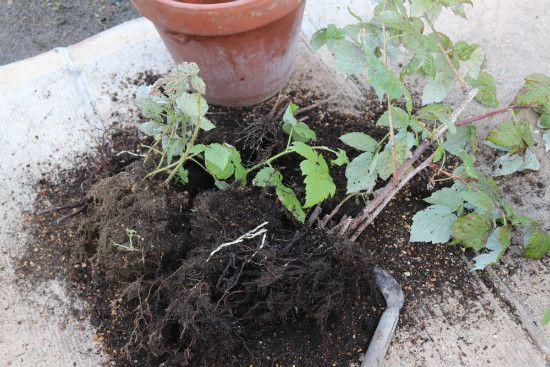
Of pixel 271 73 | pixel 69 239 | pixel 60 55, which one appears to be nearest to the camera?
pixel 69 239

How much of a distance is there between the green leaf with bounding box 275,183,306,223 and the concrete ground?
0.38 metres

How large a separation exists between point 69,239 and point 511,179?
48.5 inches

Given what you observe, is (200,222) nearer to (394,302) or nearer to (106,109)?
(394,302)

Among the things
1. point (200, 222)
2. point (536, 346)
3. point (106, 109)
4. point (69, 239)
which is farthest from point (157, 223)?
point (536, 346)

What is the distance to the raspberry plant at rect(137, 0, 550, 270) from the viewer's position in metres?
1.21

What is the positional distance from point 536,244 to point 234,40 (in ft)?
2.99

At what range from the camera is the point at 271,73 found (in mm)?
1607

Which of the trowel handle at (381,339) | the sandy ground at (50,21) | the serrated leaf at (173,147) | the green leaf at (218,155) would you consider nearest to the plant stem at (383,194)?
the trowel handle at (381,339)

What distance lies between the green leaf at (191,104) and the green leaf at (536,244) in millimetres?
847

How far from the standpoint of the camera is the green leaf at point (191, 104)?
1182 mm

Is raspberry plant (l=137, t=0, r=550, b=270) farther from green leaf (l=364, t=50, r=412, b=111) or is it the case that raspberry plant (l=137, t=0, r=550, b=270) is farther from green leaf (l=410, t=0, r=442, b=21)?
green leaf (l=364, t=50, r=412, b=111)

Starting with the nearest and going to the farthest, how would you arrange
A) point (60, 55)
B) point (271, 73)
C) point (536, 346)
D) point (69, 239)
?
point (536, 346) → point (69, 239) → point (271, 73) → point (60, 55)

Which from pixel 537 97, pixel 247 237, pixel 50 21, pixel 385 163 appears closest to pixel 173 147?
pixel 247 237

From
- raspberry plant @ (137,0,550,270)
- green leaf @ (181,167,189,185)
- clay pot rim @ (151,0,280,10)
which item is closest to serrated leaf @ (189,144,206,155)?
raspberry plant @ (137,0,550,270)
